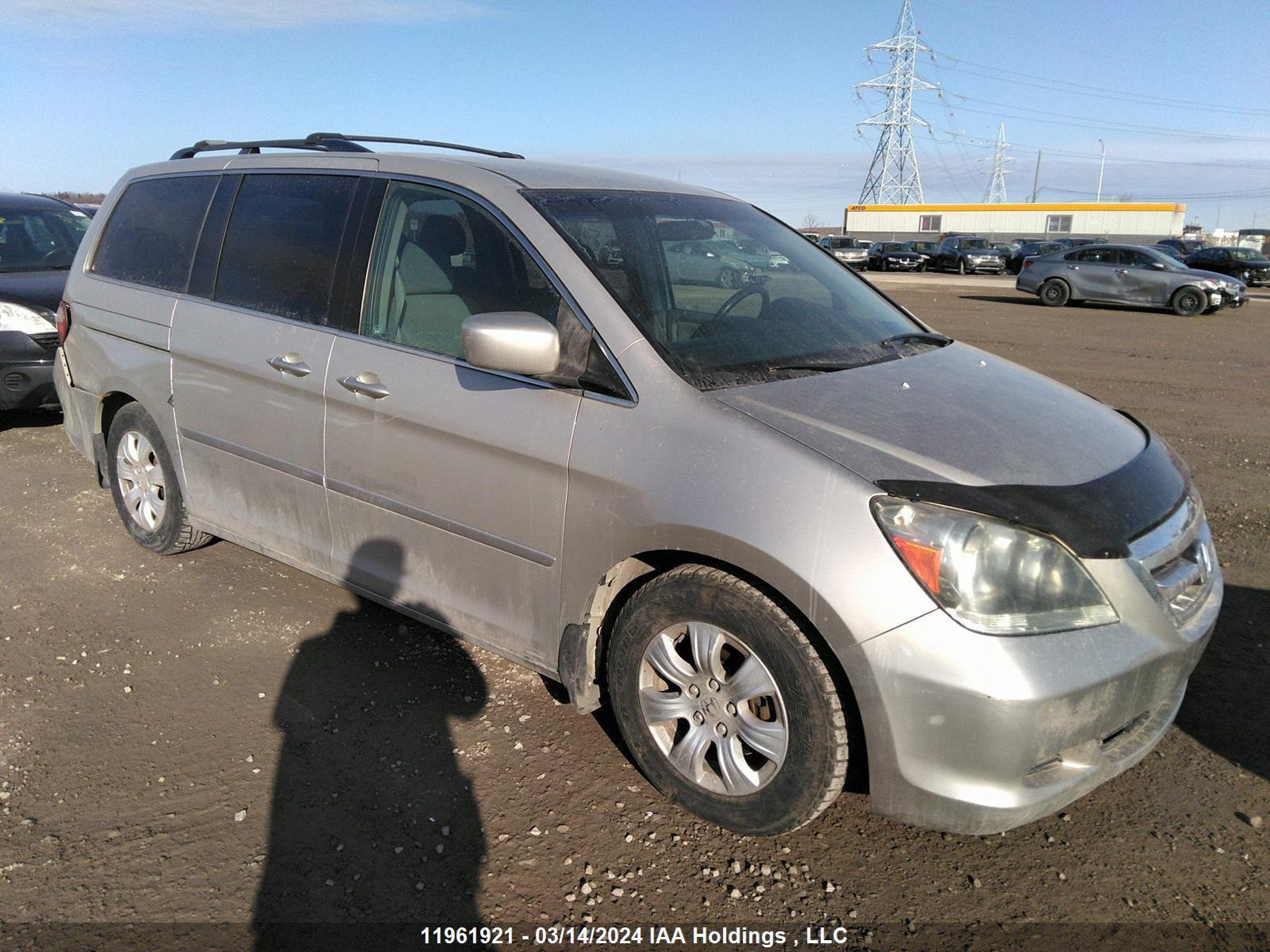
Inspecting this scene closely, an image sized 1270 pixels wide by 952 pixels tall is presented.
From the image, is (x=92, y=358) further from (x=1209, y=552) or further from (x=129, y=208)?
(x=1209, y=552)

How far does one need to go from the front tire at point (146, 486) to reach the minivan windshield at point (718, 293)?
244cm

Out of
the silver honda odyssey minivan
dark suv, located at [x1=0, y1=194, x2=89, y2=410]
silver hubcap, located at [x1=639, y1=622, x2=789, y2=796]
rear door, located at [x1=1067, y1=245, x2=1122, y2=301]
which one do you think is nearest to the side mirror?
the silver honda odyssey minivan

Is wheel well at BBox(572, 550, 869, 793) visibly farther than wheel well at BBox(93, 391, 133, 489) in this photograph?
No

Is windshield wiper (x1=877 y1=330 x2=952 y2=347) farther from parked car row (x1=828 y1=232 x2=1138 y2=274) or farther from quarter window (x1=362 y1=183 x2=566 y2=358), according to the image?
parked car row (x1=828 y1=232 x2=1138 y2=274)

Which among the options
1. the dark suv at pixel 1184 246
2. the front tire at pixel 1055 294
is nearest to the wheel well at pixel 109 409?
the front tire at pixel 1055 294

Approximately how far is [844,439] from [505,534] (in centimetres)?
114

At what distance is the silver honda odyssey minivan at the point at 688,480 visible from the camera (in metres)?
2.34

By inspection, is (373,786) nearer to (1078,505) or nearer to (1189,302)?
(1078,505)

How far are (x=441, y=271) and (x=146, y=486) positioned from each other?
229cm

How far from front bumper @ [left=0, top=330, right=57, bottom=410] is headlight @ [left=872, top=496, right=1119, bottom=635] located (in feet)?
21.4

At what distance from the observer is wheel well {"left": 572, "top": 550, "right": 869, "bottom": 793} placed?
8.09 ft

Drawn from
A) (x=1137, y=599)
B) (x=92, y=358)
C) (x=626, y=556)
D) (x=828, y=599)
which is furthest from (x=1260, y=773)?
(x=92, y=358)

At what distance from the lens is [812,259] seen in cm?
398

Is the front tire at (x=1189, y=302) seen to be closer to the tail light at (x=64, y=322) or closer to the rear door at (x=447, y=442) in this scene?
the rear door at (x=447, y=442)
